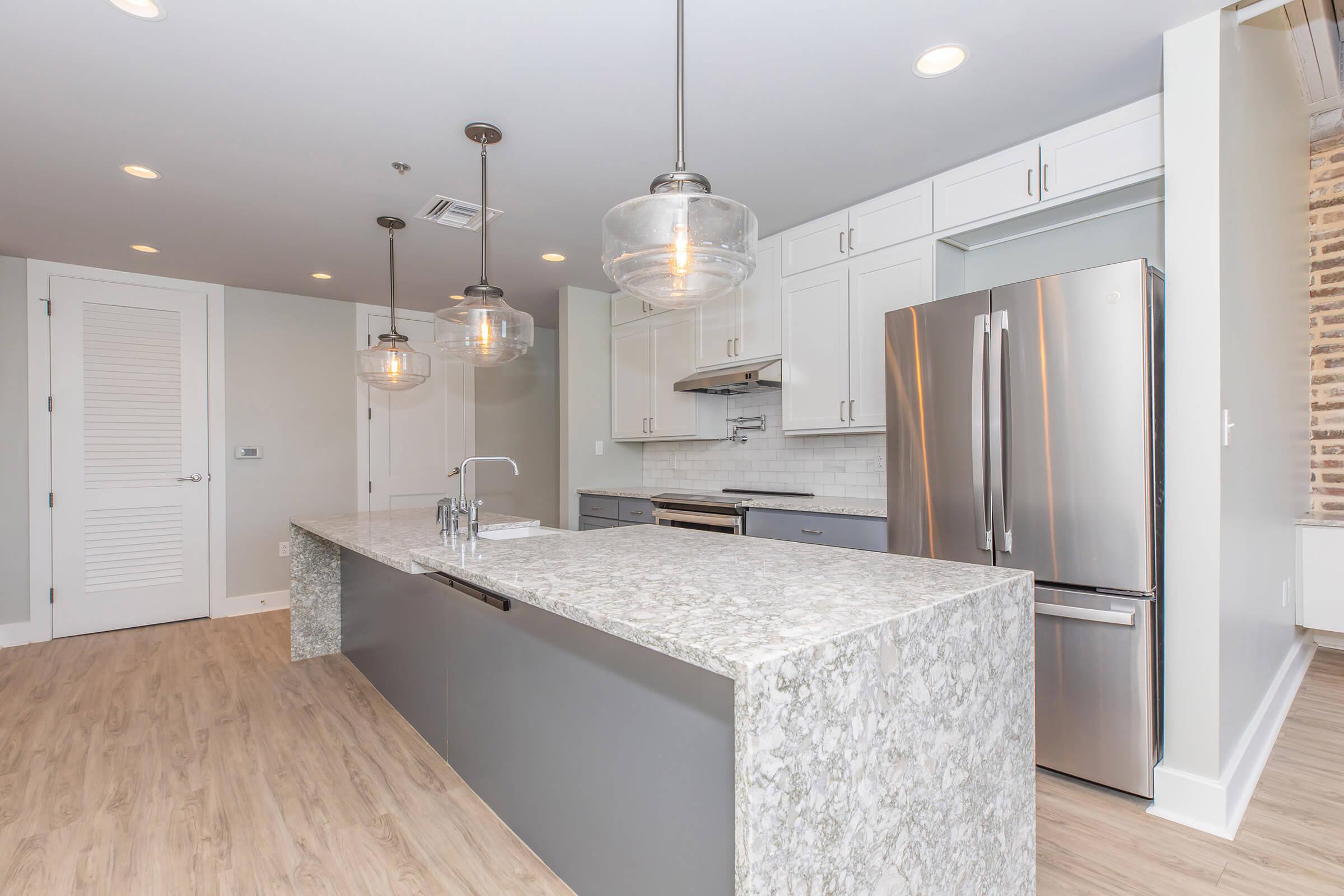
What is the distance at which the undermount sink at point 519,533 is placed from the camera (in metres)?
2.64

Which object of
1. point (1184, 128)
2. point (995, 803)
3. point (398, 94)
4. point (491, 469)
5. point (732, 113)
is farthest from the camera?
point (491, 469)

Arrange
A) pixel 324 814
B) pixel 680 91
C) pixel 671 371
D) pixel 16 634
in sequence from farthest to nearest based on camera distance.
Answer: pixel 671 371 → pixel 16 634 → pixel 324 814 → pixel 680 91

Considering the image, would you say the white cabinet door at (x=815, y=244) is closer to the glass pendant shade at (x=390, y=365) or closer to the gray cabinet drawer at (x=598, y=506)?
the gray cabinet drawer at (x=598, y=506)

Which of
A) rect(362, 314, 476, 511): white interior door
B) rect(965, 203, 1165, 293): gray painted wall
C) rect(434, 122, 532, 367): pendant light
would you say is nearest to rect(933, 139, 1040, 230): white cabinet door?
rect(965, 203, 1165, 293): gray painted wall

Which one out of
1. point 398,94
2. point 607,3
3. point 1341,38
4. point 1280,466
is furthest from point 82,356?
point 1341,38

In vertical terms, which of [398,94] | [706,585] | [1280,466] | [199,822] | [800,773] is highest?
[398,94]

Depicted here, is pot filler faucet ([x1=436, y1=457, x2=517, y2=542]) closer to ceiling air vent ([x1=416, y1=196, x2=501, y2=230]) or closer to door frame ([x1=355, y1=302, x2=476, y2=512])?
ceiling air vent ([x1=416, y1=196, x2=501, y2=230])

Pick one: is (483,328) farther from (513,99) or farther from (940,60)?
(940,60)

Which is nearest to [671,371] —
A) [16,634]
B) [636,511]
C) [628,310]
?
[628,310]

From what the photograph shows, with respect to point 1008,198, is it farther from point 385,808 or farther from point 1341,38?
point 385,808

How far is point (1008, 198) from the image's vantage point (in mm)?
2676

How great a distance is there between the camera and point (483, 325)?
2.75 meters

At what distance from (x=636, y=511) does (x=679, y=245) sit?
2858 mm

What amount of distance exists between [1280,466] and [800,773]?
299 cm
